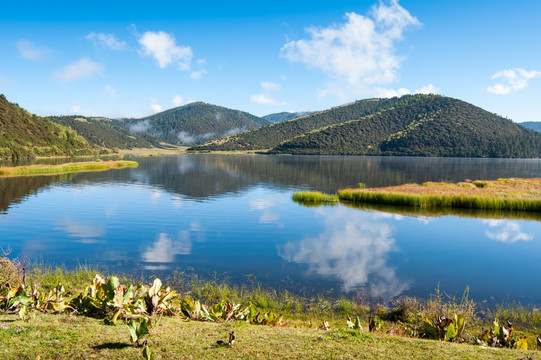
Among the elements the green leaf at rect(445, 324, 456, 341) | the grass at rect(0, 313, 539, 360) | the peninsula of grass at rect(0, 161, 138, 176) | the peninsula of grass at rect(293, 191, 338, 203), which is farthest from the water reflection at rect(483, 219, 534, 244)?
the peninsula of grass at rect(0, 161, 138, 176)

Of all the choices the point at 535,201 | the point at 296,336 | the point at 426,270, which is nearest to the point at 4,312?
the point at 296,336

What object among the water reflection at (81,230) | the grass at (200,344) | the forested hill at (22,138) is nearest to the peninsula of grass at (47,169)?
the water reflection at (81,230)

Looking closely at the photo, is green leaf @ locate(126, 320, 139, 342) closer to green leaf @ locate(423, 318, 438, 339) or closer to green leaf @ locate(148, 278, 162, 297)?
green leaf @ locate(148, 278, 162, 297)

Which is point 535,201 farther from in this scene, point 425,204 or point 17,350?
point 17,350

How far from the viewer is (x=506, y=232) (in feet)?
117

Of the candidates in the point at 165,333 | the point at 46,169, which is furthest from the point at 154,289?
the point at 46,169

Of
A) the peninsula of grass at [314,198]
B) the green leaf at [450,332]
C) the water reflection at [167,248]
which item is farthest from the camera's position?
the peninsula of grass at [314,198]

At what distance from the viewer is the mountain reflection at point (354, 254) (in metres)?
20.6

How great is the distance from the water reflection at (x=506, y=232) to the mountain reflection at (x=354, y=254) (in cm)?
922

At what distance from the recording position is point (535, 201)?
153 ft

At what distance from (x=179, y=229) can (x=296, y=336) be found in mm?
26148

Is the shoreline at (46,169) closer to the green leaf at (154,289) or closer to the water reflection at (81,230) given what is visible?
the water reflection at (81,230)

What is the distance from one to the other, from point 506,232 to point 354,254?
18.7 metres

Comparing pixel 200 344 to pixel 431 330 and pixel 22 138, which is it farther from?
pixel 22 138
